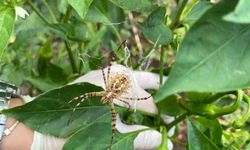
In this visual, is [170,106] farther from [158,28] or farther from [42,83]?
[42,83]

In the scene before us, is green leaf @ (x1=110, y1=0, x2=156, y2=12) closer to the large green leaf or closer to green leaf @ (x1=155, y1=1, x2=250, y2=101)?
the large green leaf

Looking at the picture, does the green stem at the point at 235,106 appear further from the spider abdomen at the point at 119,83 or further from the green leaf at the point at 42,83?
the green leaf at the point at 42,83

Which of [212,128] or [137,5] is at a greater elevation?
[137,5]

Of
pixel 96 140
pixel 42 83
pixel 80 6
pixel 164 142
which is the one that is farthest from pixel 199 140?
pixel 42 83

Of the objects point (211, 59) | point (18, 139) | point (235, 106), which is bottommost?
point (18, 139)

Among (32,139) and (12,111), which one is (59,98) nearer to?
(12,111)

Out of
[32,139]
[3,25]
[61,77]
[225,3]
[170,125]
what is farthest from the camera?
[61,77]

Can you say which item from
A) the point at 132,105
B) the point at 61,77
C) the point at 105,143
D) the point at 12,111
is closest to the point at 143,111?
the point at 132,105
